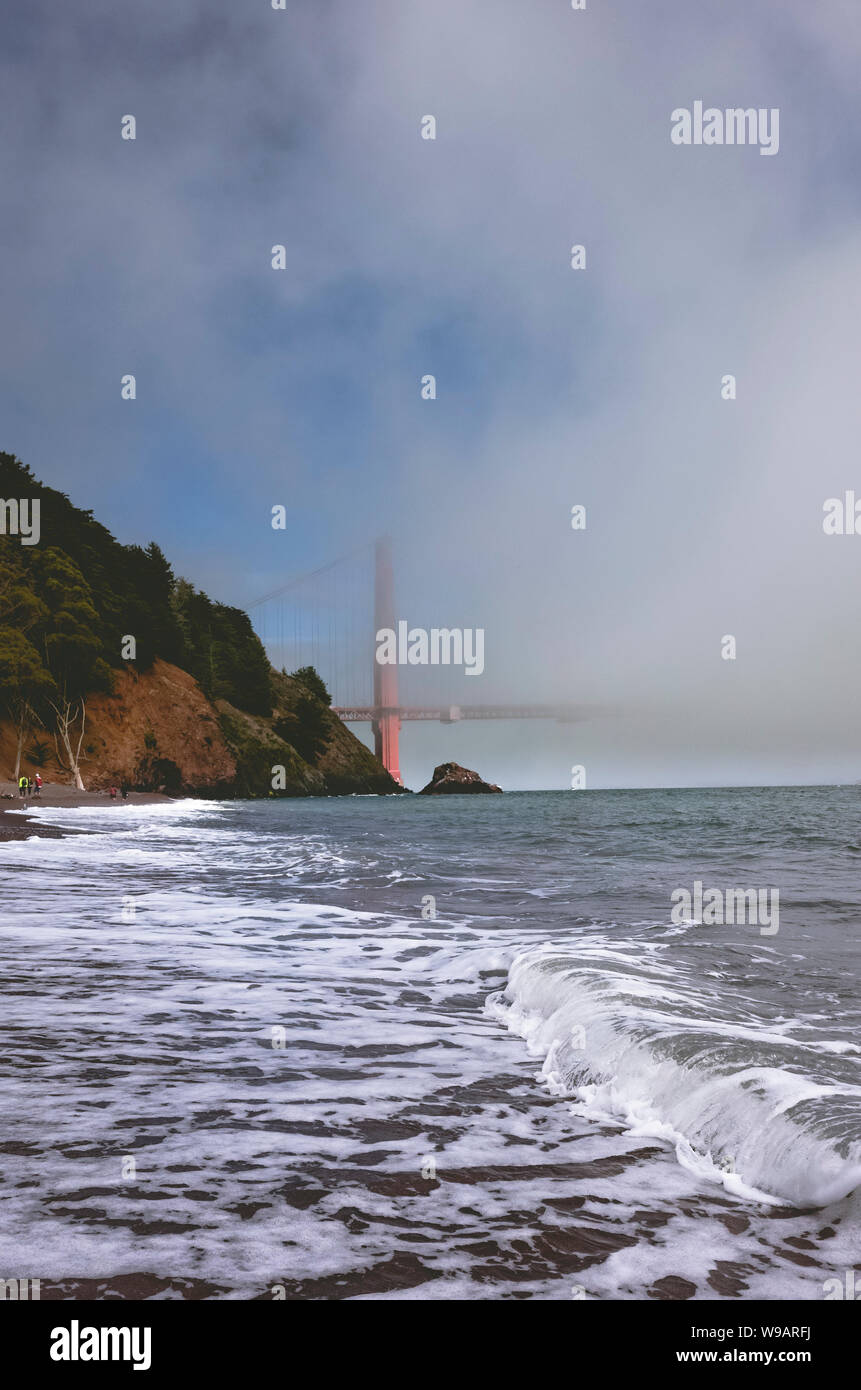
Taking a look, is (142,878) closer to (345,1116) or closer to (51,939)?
(51,939)

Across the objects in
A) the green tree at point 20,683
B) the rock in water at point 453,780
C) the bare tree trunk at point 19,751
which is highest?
the green tree at point 20,683

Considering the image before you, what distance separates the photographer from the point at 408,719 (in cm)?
10431

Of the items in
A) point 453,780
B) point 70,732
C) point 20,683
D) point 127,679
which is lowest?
point 453,780

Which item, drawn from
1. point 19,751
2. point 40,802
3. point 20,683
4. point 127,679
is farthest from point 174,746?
point 40,802

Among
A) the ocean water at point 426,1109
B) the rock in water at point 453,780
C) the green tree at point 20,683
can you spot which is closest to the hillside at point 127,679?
the green tree at point 20,683

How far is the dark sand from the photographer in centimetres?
2173

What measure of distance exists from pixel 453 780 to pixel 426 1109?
114 meters

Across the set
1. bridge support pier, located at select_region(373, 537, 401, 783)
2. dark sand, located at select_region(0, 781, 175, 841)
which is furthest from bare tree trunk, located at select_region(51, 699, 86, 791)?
bridge support pier, located at select_region(373, 537, 401, 783)

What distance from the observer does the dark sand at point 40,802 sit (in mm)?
21734

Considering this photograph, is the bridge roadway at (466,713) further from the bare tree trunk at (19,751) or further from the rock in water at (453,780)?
the bare tree trunk at (19,751)

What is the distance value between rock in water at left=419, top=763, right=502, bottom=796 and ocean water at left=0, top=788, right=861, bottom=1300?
10901 centimetres

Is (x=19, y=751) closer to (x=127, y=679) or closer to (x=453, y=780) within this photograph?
(x=127, y=679)

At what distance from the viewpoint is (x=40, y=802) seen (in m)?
41.0

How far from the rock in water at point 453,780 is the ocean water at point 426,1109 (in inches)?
4292
